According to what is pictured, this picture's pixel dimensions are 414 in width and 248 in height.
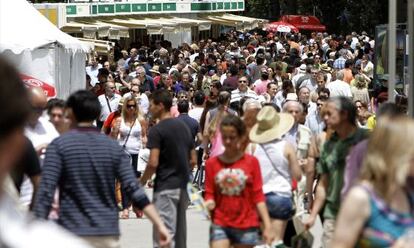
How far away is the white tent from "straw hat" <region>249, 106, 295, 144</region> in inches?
295

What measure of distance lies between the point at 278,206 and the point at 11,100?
7076mm

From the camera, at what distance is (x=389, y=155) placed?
484 cm

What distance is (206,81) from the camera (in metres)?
24.1

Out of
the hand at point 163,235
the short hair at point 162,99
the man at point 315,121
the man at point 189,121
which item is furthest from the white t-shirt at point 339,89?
the hand at point 163,235

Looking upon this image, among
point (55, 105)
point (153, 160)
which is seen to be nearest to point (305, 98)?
point (153, 160)

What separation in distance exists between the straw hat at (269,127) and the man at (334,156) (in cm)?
87

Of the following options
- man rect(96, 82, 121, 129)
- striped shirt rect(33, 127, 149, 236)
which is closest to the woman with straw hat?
striped shirt rect(33, 127, 149, 236)

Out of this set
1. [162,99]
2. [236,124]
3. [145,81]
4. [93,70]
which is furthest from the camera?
[93,70]

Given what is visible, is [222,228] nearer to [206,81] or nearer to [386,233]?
[386,233]

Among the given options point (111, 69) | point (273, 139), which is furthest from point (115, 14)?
point (273, 139)

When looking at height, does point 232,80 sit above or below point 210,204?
below

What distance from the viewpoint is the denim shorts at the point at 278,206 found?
9.48 m

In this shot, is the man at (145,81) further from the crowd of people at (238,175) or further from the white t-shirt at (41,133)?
the white t-shirt at (41,133)

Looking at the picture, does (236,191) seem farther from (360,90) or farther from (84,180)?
(360,90)
